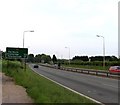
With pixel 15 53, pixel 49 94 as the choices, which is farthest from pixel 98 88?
pixel 15 53

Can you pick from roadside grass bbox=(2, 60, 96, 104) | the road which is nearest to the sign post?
the road

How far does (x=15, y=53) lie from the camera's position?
5134 cm

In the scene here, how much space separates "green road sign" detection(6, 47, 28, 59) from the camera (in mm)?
51031

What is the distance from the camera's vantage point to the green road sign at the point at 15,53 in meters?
51.0

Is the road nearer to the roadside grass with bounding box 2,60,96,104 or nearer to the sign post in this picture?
the roadside grass with bounding box 2,60,96,104

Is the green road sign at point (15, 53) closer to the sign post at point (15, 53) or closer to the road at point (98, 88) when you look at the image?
the sign post at point (15, 53)

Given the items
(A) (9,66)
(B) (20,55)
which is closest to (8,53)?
(B) (20,55)

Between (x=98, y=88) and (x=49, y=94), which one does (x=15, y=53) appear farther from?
(x=49, y=94)

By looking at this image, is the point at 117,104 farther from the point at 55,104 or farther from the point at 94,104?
the point at 55,104

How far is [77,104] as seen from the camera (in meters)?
14.0

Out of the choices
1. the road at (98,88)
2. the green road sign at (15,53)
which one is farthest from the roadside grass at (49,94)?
the green road sign at (15,53)

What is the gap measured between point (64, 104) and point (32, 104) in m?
2.06

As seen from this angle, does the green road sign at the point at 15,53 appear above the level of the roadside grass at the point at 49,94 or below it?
above

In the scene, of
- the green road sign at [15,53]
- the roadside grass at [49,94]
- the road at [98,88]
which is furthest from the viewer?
the green road sign at [15,53]
